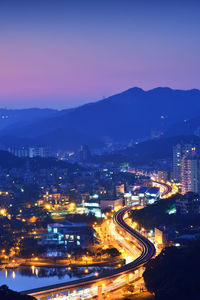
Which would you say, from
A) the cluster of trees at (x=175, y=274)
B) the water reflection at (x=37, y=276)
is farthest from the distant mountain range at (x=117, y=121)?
the cluster of trees at (x=175, y=274)

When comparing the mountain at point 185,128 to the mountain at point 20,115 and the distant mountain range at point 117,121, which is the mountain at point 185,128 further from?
the mountain at point 20,115

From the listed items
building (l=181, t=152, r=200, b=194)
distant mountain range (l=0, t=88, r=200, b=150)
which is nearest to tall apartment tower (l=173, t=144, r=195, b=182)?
building (l=181, t=152, r=200, b=194)

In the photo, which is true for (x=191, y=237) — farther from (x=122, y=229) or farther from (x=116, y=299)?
(x=116, y=299)

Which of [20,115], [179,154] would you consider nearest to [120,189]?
[179,154]

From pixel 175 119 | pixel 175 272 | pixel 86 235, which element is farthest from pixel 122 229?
pixel 175 119

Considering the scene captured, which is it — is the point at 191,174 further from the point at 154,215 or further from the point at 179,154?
the point at 154,215
